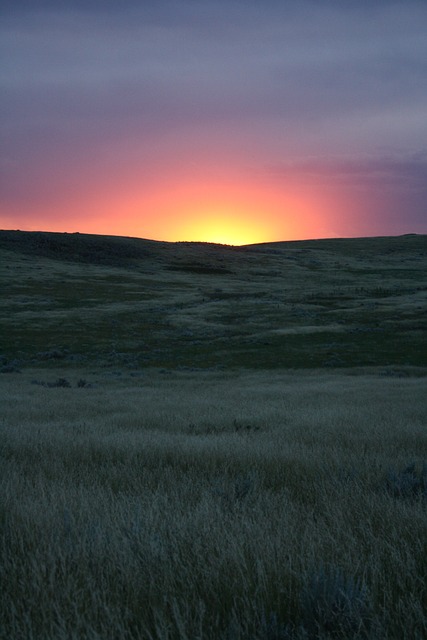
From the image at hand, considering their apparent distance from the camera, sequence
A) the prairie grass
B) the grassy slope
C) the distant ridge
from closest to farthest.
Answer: the prairie grass, the grassy slope, the distant ridge

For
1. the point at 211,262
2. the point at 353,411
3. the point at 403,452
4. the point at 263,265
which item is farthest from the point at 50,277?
the point at 403,452

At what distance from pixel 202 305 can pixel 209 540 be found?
57.7 meters

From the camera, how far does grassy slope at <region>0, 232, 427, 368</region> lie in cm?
3603

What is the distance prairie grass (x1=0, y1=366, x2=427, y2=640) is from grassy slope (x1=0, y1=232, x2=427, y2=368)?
25.2 metres

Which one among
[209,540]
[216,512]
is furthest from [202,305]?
[209,540]

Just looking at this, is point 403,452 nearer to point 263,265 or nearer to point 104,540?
point 104,540

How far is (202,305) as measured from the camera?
6116 cm

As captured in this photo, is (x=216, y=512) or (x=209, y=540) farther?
(x=216, y=512)

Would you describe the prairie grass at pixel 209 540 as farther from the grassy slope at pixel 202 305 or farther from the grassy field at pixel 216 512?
the grassy slope at pixel 202 305

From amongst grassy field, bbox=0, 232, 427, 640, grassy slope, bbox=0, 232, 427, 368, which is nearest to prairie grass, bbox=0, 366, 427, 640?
grassy field, bbox=0, 232, 427, 640

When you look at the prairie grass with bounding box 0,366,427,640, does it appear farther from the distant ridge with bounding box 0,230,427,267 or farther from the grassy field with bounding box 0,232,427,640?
the distant ridge with bounding box 0,230,427,267

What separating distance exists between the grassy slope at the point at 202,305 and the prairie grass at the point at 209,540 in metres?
25.2

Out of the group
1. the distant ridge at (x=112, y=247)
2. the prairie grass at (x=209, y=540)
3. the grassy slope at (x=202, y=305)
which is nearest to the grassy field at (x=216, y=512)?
the prairie grass at (x=209, y=540)

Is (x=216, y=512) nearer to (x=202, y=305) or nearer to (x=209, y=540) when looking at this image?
(x=209, y=540)
